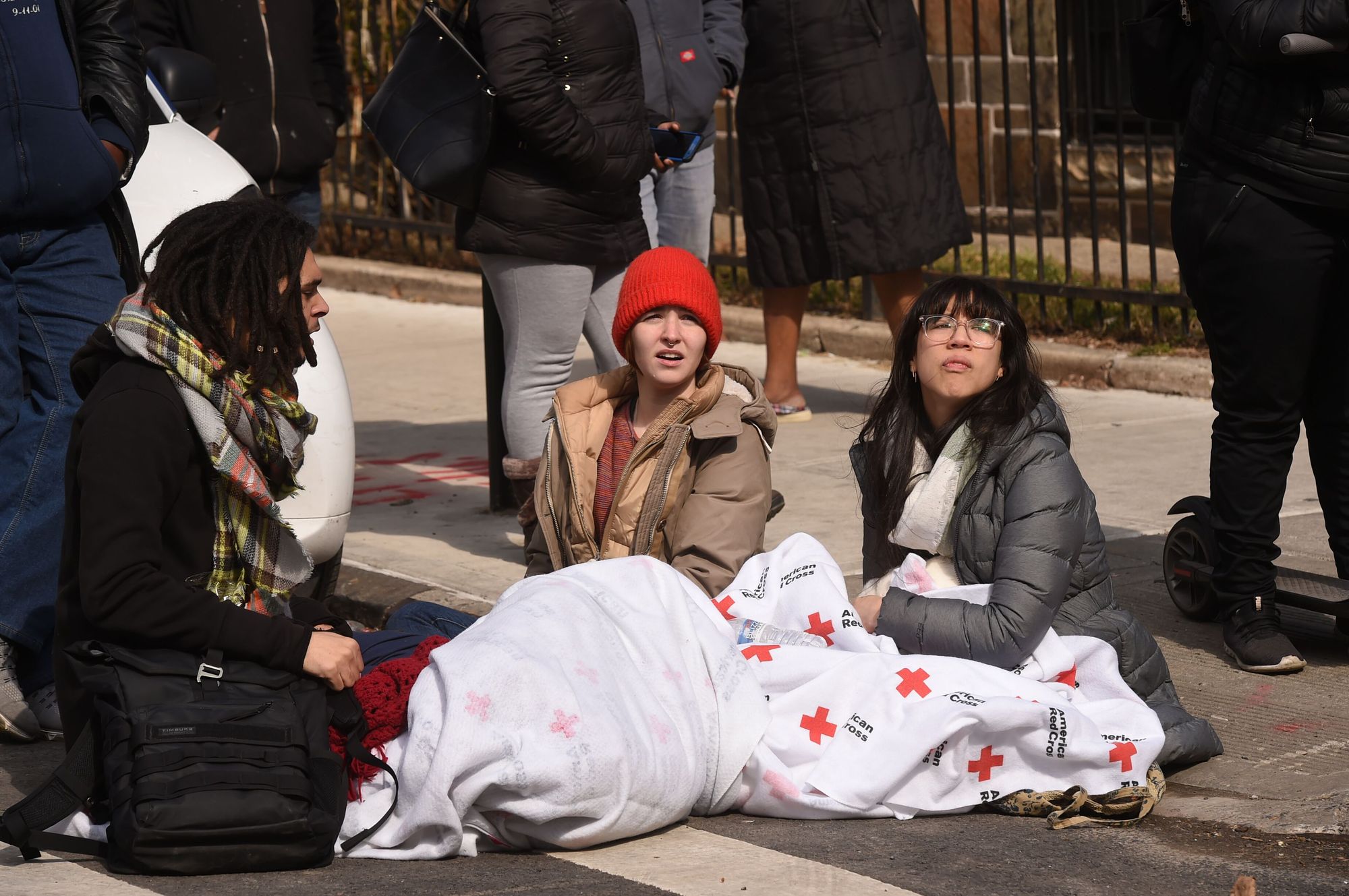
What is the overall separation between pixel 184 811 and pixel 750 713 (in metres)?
1.06

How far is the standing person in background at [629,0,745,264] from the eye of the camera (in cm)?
623

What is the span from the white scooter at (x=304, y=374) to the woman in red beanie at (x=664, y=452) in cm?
58

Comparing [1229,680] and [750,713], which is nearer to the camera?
[750,713]

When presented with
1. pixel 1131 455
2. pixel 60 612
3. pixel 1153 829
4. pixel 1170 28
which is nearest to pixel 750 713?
pixel 1153 829

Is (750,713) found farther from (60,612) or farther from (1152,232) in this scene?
(1152,232)

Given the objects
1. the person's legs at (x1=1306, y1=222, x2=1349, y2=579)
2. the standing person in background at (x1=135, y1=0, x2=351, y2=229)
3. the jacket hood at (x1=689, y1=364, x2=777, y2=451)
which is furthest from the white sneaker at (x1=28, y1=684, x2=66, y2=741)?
the person's legs at (x1=1306, y1=222, x2=1349, y2=579)

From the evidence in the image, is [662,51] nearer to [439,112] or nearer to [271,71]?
[439,112]

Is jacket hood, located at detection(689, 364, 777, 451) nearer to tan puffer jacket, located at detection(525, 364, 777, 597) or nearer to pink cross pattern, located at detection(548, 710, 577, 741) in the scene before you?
tan puffer jacket, located at detection(525, 364, 777, 597)

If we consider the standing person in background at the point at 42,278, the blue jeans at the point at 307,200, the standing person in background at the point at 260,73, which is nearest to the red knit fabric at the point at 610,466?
the standing person in background at the point at 42,278

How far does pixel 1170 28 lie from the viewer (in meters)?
4.30

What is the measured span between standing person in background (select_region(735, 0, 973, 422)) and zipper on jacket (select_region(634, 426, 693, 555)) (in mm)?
3093

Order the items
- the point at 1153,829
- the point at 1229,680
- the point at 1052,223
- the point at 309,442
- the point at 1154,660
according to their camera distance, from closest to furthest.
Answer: the point at 1153,829 → the point at 1154,660 → the point at 1229,680 → the point at 309,442 → the point at 1052,223

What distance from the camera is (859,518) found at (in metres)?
5.68

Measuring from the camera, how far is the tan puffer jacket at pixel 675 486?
414 cm
